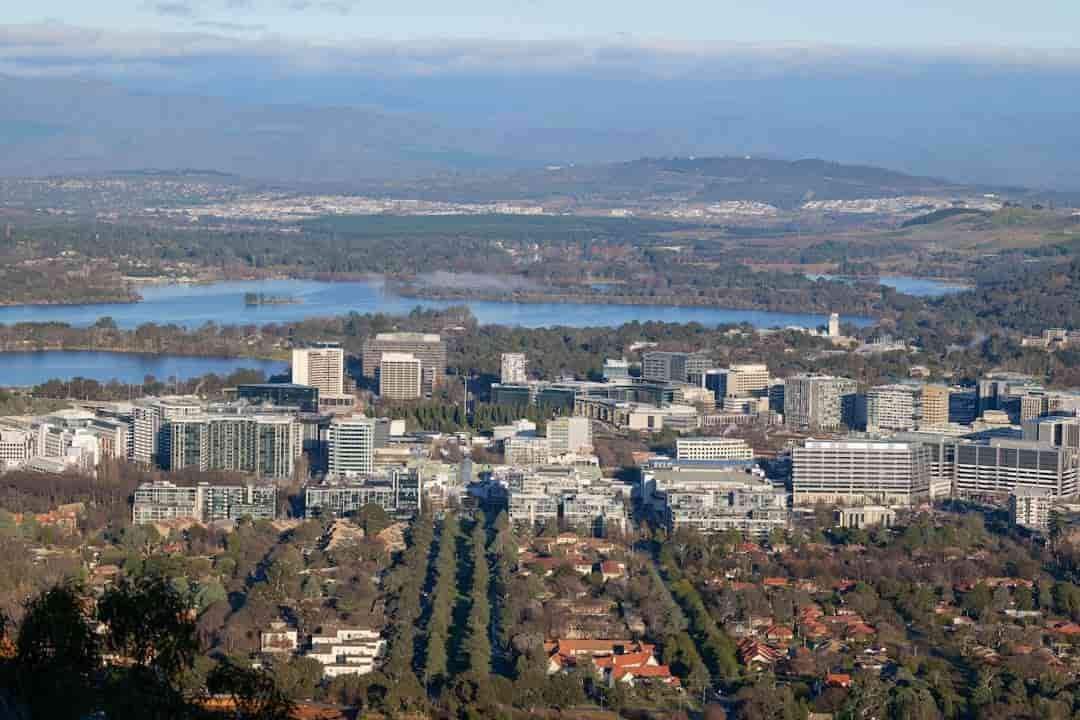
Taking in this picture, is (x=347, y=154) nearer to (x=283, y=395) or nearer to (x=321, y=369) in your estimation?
(x=321, y=369)

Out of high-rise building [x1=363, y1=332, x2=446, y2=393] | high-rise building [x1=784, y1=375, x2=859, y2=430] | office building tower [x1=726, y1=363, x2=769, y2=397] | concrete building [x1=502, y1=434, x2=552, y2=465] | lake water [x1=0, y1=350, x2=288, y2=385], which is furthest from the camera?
lake water [x1=0, y1=350, x2=288, y2=385]

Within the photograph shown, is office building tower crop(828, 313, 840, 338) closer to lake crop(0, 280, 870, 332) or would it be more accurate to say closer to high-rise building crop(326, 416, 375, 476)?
lake crop(0, 280, 870, 332)

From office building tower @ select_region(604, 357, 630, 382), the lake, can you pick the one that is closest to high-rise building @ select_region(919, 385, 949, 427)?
office building tower @ select_region(604, 357, 630, 382)

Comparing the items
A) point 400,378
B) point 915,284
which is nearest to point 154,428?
point 400,378

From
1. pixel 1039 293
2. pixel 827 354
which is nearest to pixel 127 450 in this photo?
pixel 827 354

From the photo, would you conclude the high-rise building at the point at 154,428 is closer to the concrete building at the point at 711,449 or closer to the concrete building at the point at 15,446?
the concrete building at the point at 15,446

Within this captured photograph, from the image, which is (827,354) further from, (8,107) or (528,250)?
(8,107)

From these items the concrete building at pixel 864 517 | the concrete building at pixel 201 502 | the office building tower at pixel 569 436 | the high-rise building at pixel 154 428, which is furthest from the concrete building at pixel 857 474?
the high-rise building at pixel 154 428

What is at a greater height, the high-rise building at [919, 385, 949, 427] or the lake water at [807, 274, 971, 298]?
the high-rise building at [919, 385, 949, 427]
